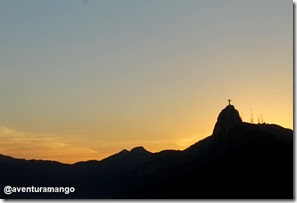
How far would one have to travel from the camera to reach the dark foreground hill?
1116 inches

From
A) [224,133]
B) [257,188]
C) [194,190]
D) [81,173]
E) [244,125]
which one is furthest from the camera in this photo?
[224,133]

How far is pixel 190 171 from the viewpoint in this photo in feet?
157

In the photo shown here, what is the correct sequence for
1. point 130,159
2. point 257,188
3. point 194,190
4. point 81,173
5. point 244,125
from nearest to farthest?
point 257,188
point 194,190
point 81,173
point 130,159
point 244,125

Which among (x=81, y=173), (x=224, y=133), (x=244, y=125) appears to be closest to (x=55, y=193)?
(x=81, y=173)

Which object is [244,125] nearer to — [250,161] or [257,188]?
[250,161]

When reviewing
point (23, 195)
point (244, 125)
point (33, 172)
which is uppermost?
point (244, 125)

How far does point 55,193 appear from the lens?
2447cm

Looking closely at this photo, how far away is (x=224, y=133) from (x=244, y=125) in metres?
11.1

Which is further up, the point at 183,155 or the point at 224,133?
the point at 224,133

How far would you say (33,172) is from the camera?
40.5 metres

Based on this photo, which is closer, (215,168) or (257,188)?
(257,188)

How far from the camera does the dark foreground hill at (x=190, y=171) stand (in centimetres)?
2834

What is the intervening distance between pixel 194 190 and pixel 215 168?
35.0 ft

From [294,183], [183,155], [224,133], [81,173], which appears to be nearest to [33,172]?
[81,173]
